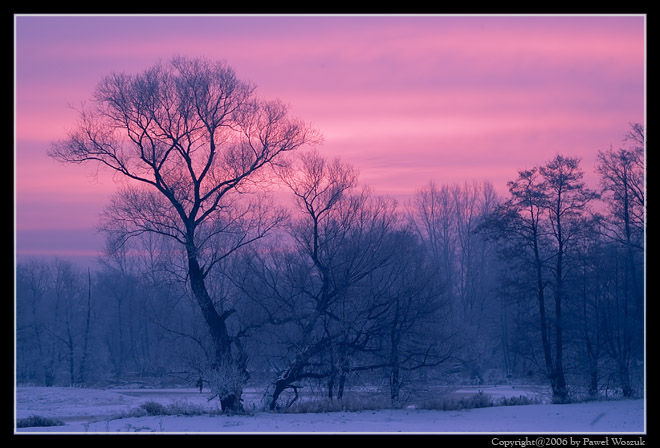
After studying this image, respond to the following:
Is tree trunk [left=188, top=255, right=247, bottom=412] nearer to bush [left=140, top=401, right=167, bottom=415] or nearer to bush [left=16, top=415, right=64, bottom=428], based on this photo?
bush [left=140, top=401, right=167, bottom=415]

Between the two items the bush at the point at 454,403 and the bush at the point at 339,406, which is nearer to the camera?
the bush at the point at 339,406

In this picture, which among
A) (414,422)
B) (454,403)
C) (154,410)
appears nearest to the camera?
(414,422)

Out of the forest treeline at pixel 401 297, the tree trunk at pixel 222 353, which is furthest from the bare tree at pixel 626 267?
the tree trunk at pixel 222 353

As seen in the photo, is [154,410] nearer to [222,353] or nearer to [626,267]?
[222,353]

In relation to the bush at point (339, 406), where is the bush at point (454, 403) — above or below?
below

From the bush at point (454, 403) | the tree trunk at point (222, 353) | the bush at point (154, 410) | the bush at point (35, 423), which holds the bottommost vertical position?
the bush at point (454, 403)

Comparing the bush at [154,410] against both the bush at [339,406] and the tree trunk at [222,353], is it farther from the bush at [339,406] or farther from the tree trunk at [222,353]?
the bush at [339,406]

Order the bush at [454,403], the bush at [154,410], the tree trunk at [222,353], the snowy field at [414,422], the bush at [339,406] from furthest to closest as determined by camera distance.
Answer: the bush at [454,403], the tree trunk at [222,353], the bush at [339,406], the bush at [154,410], the snowy field at [414,422]

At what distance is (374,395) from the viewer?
86.1 feet

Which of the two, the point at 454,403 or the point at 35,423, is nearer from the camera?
the point at 35,423

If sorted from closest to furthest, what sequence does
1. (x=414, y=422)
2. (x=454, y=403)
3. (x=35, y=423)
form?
(x=414, y=422), (x=35, y=423), (x=454, y=403)

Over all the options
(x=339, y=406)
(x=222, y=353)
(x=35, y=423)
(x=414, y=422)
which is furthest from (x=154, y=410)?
(x=414, y=422)

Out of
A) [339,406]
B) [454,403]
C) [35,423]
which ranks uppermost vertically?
[339,406]

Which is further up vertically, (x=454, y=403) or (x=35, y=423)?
(x=35, y=423)
